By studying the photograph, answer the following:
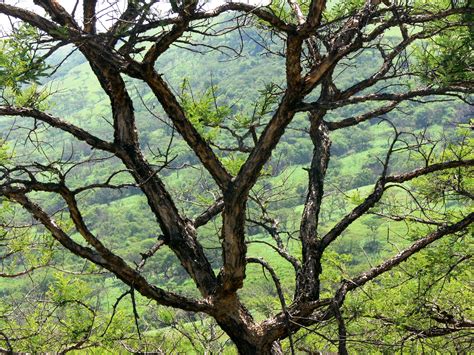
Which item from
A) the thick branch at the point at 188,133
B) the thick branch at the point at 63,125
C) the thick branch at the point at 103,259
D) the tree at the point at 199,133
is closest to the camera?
the tree at the point at 199,133

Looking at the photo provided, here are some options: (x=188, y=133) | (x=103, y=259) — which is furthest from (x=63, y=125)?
(x=103, y=259)

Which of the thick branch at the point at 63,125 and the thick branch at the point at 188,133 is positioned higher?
the thick branch at the point at 63,125

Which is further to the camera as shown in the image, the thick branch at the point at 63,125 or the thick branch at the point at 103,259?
the thick branch at the point at 63,125

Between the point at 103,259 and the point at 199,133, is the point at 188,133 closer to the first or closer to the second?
the point at 199,133

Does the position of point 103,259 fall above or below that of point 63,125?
below

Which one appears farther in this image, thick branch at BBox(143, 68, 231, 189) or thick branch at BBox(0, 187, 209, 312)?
thick branch at BBox(143, 68, 231, 189)

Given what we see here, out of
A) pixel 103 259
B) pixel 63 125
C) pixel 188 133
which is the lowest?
pixel 103 259

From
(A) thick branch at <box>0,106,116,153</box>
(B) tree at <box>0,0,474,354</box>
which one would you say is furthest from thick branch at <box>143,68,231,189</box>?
(A) thick branch at <box>0,106,116,153</box>

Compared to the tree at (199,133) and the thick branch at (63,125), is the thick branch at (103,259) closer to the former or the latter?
the tree at (199,133)

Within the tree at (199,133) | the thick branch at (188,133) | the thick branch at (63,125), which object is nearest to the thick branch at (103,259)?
the tree at (199,133)

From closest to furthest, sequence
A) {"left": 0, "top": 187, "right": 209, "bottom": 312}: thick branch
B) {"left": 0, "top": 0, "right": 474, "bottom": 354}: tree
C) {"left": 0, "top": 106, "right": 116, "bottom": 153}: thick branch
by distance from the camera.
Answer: {"left": 0, "top": 0, "right": 474, "bottom": 354}: tree → {"left": 0, "top": 187, "right": 209, "bottom": 312}: thick branch → {"left": 0, "top": 106, "right": 116, "bottom": 153}: thick branch

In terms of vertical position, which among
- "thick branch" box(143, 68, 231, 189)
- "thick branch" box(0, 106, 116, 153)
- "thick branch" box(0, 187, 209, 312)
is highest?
"thick branch" box(0, 106, 116, 153)

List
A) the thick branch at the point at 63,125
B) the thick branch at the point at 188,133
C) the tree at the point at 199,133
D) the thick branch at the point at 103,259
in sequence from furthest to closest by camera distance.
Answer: the thick branch at the point at 63,125, the thick branch at the point at 188,133, the thick branch at the point at 103,259, the tree at the point at 199,133

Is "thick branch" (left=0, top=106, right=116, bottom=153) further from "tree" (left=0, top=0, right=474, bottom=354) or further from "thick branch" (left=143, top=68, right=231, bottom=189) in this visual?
"thick branch" (left=143, top=68, right=231, bottom=189)
